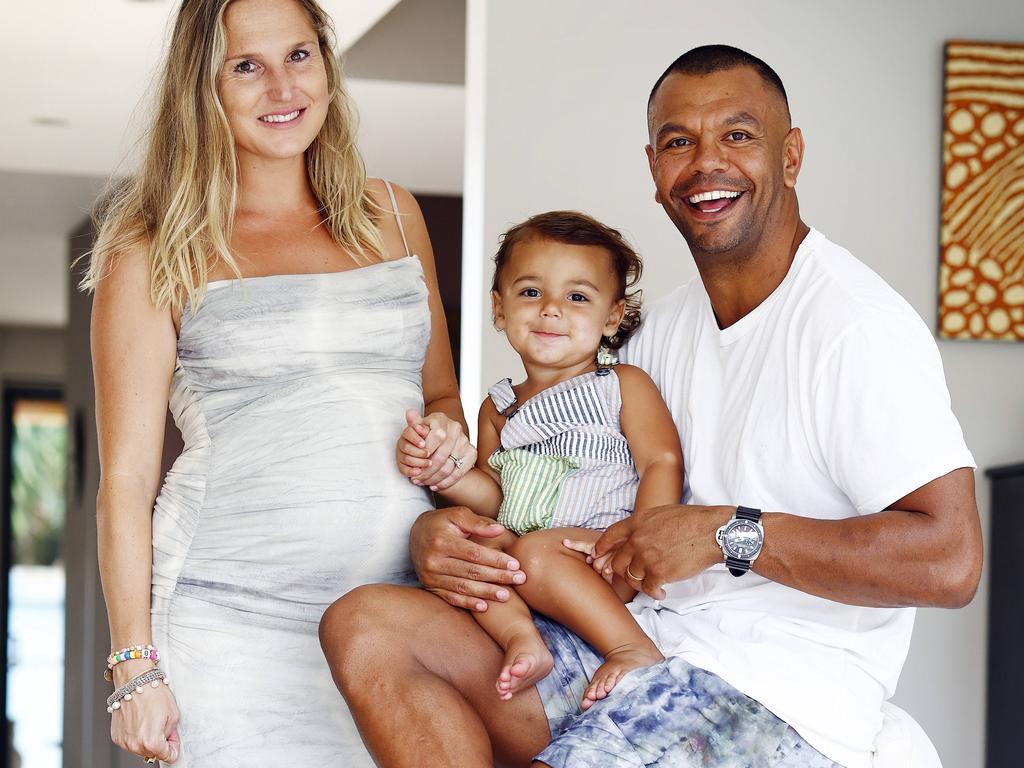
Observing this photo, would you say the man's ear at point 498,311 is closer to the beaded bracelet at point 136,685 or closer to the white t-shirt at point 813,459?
the white t-shirt at point 813,459

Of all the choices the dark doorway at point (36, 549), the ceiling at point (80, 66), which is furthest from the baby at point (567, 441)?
the dark doorway at point (36, 549)

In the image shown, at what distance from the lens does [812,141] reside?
3.66m

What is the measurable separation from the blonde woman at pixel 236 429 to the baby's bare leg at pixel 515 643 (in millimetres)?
249

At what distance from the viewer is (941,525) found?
1619mm

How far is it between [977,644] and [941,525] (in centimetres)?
220

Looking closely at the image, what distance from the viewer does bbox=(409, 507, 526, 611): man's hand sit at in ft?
5.93

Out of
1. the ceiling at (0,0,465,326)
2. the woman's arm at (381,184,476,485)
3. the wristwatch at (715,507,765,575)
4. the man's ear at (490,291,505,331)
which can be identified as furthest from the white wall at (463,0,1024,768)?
the wristwatch at (715,507,765,575)

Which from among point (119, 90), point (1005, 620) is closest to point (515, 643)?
point (1005, 620)

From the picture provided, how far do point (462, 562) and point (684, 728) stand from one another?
0.38 m

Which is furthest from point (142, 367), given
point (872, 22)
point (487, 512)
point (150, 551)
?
point (872, 22)

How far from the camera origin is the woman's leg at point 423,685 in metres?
1.62

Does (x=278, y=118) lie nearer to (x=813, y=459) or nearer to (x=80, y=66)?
(x=813, y=459)

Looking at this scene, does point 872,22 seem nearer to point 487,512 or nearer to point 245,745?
point 487,512

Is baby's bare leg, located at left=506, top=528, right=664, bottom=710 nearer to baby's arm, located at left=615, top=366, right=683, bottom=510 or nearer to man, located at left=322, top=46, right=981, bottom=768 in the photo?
man, located at left=322, top=46, right=981, bottom=768
